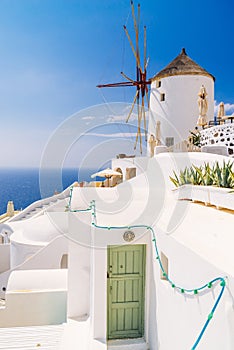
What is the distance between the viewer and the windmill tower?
59.8 ft

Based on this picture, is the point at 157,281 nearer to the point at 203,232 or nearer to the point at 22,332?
the point at 203,232

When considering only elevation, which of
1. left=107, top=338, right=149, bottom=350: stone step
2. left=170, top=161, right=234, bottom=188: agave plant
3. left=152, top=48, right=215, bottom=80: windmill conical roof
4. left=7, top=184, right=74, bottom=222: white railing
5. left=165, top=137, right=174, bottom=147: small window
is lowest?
left=107, top=338, right=149, bottom=350: stone step

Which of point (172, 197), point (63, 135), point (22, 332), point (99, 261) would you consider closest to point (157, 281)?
point (99, 261)

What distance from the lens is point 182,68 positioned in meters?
18.4

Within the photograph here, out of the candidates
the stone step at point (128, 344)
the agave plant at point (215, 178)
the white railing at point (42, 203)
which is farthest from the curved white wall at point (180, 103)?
the stone step at point (128, 344)

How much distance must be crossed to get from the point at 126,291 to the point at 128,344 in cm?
81

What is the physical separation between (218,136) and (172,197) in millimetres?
5171

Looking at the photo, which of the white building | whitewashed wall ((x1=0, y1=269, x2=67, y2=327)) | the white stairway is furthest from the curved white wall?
the white stairway

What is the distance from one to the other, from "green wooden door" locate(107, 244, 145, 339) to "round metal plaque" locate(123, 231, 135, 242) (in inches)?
9.3

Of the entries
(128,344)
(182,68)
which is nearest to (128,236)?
(128,344)

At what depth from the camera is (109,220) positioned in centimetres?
536

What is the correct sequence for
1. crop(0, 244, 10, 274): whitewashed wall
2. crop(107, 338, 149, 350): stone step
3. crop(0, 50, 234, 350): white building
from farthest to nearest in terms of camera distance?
crop(0, 244, 10, 274): whitewashed wall
crop(107, 338, 149, 350): stone step
crop(0, 50, 234, 350): white building

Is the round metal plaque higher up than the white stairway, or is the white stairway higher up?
the round metal plaque

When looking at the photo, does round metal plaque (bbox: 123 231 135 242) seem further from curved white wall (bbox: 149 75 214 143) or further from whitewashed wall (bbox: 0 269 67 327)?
curved white wall (bbox: 149 75 214 143)
